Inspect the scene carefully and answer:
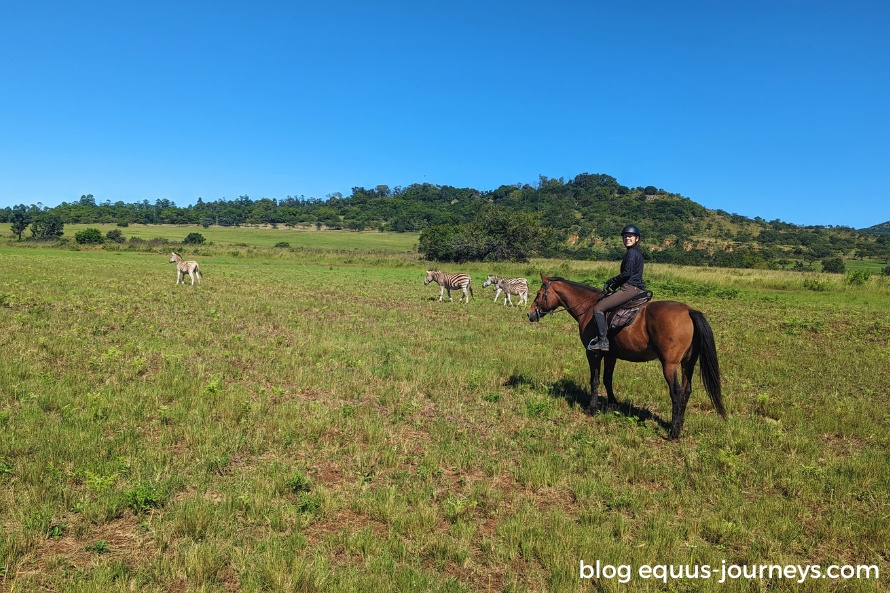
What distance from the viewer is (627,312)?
940 centimetres

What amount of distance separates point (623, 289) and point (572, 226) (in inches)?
5255

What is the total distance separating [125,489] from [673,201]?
609ft

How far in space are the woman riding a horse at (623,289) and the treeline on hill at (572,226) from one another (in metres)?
61.5

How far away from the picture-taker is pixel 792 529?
5.54 metres

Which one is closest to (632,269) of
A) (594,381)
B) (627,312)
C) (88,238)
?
(627,312)

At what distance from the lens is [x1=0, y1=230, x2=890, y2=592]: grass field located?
480 cm

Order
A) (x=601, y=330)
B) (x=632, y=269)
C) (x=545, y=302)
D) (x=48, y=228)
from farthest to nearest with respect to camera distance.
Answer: (x=48, y=228) → (x=545, y=302) → (x=601, y=330) → (x=632, y=269)

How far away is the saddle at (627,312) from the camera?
9.34 metres

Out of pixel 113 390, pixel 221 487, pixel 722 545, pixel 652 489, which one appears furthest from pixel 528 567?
pixel 113 390

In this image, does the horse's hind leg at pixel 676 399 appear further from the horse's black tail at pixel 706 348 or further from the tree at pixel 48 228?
the tree at pixel 48 228

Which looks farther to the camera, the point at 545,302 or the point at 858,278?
the point at 858,278

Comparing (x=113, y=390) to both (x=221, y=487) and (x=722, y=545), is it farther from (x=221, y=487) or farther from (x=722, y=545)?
(x=722, y=545)

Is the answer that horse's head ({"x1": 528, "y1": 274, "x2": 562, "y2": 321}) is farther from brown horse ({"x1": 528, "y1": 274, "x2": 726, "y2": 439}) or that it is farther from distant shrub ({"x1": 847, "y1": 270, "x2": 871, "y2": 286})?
distant shrub ({"x1": 847, "y1": 270, "x2": 871, "y2": 286})

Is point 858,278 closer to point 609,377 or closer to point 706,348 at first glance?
point 609,377
